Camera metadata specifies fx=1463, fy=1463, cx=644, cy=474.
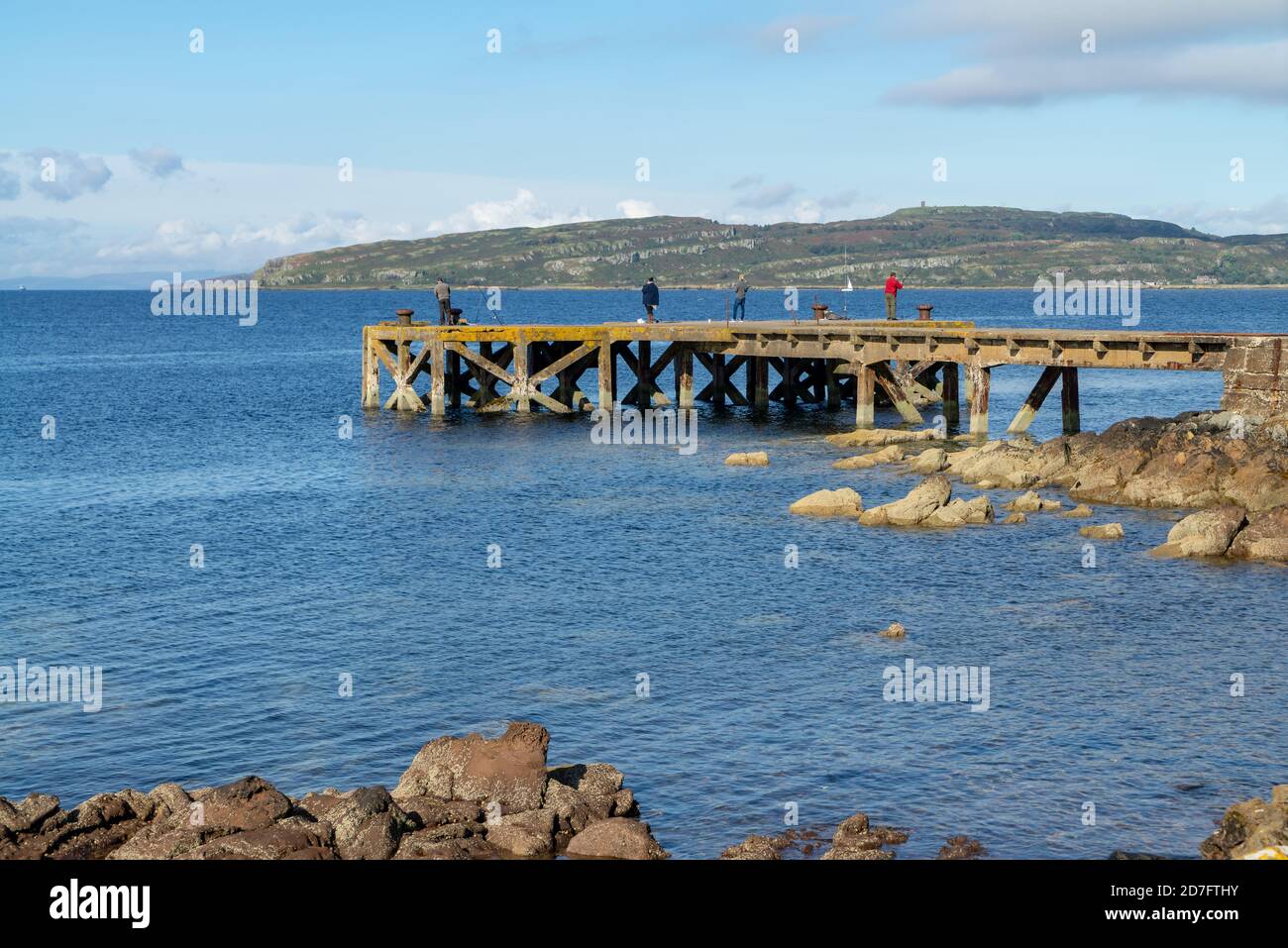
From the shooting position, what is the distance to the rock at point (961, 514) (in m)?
32.3

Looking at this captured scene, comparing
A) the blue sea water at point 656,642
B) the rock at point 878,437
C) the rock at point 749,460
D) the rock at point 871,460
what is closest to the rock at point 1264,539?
the blue sea water at point 656,642

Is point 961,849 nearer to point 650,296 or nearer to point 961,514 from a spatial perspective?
point 961,514

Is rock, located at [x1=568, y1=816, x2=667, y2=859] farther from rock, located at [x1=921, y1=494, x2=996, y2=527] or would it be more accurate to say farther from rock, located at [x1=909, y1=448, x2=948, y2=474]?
rock, located at [x1=909, y1=448, x2=948, y2=474]

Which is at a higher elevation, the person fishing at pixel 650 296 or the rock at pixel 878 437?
the person fishing at pixel 650 296

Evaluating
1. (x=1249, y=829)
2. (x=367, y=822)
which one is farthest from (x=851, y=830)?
(x=367, y=822)

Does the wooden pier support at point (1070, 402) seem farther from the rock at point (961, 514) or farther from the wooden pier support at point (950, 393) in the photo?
the rock at point (961, 514)

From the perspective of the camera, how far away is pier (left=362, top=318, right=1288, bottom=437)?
37188 millimetres

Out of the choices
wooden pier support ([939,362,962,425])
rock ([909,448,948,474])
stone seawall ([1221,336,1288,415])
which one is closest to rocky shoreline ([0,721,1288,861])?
stone seawall ([1221,336,1288,415])

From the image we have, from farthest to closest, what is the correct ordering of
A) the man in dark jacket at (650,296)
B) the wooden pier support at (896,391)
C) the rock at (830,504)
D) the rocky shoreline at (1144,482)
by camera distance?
the man in dark jacket at (650,296)
the wooden pier support at (896,391)
the rock at (830,504)
the rocky shoreline at (1144,482)

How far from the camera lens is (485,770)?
1644 centimetres

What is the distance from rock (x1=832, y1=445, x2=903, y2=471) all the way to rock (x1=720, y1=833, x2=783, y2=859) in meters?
26.1

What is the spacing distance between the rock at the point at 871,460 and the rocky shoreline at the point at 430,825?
25150mm

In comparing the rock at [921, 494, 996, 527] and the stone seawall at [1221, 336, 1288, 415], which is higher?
the stone seawall at [1221, 336, 1288, 415]
